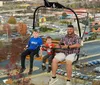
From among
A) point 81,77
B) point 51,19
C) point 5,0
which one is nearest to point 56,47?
point 81,77

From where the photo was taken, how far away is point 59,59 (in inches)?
140

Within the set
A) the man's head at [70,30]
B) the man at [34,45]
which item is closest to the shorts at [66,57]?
the man's head at [70,30]

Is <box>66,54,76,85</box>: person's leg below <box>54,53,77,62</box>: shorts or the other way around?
below

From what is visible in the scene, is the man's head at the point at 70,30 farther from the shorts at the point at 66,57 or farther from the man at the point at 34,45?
the man at the point at 34,45

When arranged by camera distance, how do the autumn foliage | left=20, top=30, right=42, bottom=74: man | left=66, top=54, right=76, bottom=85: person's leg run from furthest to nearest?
the autumn foliage
left=20, top=30, right=42, bottom=74: man
left=66, top=54, right=76, bottom=85: person's leg

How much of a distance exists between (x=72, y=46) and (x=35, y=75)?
11176mm

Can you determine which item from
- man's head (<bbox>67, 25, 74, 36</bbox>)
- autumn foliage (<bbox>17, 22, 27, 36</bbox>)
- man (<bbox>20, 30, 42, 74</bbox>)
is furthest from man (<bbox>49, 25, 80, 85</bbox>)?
autumn foliage (<bbox>17, 22, 27, 36</bbox>)

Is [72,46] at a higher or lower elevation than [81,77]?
higher

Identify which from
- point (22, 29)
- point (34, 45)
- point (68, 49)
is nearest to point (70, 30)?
point (68, 49)

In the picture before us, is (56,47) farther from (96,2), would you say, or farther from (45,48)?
(96,2)

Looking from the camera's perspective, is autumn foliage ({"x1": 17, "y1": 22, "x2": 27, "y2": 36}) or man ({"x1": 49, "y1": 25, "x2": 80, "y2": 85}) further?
autumn foliage ({"x1": 17, "y1": 22, "x2": 27, "y2": 36})

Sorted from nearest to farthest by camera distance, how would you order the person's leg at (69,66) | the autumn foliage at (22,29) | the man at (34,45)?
the person's leg at (69,66)
the man at (34,45)
the autumn foliage at (22,29)

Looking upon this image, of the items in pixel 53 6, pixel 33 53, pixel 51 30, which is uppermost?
pixel 53 6

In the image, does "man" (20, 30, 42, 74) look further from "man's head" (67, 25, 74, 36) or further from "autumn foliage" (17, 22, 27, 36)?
"autumn foliage" (17, 22, 27, 36)
